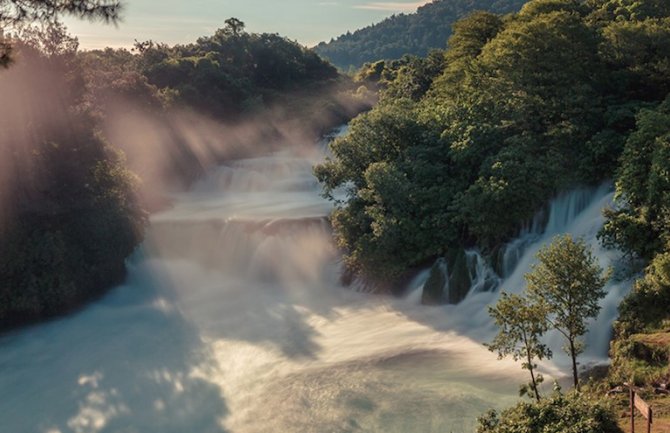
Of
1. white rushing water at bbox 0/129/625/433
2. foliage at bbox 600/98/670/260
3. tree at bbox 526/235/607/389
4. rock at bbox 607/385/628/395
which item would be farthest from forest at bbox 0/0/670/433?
tree at bbox 526/235/607/389

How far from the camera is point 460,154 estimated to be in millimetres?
28578

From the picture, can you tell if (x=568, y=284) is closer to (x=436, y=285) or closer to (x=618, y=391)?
(x=618, y=391)

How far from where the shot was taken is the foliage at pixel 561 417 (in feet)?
38.7

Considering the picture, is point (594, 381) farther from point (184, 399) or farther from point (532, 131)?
point (532, 131)

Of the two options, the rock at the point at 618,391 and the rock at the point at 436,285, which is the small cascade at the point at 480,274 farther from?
the rock at the point at 618,391

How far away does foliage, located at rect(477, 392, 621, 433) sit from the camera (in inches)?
465

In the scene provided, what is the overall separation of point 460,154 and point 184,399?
54.2 feet

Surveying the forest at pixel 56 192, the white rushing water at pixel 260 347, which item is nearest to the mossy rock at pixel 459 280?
the white rushing water at pixel 260 347

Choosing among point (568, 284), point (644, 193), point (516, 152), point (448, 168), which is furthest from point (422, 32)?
point (568, 284)

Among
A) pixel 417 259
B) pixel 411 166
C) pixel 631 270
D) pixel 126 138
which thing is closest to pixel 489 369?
pixel 631 270

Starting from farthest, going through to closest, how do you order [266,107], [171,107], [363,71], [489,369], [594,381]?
[363,71] → [266,107] → [171,107] → [489,369] → [594,381]

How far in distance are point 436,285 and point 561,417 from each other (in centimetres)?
1451

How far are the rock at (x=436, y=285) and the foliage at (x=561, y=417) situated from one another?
12855 mm

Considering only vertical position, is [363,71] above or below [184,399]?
above
